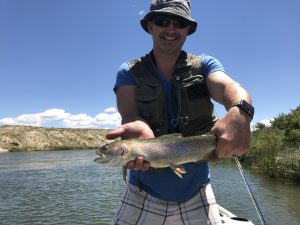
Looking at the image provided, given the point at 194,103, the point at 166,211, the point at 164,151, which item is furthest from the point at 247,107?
the point at 166,211

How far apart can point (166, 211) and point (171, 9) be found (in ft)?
6.82

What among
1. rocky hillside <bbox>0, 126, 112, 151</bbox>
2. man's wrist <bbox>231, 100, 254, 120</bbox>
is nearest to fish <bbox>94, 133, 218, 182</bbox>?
man's wrist <bbox>231, 100, 254, 120</bbox>

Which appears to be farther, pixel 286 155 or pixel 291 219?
pixel 286 155

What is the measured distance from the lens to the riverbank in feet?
330

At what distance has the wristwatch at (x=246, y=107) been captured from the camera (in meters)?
3.10

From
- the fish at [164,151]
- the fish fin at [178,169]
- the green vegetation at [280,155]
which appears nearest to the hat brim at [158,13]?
the fish at [164,151]

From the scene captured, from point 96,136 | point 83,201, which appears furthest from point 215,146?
point 96,136

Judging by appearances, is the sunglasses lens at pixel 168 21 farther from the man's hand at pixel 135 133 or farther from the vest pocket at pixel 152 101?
the man's hand at pixel 135 133

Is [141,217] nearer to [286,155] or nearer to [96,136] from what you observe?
[286,155]

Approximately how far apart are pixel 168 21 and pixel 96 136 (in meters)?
126

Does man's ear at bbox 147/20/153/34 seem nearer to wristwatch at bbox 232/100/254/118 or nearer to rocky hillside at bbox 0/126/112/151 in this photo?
wristwatch at bbox 232/100/254/118

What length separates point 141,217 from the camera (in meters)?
4.07

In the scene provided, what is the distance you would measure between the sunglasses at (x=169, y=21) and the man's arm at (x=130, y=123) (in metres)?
0.74

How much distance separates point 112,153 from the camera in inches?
149
